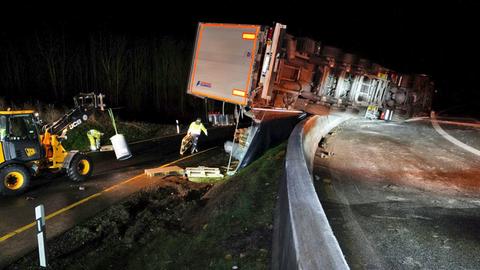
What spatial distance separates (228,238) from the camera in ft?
16.0

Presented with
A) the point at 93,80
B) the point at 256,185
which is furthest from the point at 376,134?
the point at 93,80

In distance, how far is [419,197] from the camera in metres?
5.31

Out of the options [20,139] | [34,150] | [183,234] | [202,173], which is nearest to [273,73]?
[202,173]

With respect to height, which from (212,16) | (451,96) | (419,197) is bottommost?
(419,197)

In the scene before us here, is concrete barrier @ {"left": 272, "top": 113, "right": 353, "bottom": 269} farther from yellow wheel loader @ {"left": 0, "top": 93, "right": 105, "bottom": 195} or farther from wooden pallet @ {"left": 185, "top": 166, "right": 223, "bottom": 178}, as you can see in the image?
yellow wheel loader @ {"left": 0, "top": 93, "right": 105, "bottom": 195}

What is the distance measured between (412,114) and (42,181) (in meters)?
15.7

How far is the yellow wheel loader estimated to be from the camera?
8453 millimetres

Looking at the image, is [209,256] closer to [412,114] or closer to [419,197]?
[419,197]

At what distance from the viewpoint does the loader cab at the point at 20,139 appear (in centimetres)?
848

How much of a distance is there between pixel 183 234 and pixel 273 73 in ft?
16.8

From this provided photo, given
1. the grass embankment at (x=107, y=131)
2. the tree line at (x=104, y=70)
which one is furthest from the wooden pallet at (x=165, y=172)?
the tree line at (x=104, y=70)

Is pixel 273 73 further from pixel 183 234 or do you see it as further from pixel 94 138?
pixel 94 138

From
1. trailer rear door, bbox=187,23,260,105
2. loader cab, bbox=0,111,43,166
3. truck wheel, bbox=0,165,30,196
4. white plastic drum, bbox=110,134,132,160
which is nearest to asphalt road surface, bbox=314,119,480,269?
trailer rear door, bbox=187,23,260,105

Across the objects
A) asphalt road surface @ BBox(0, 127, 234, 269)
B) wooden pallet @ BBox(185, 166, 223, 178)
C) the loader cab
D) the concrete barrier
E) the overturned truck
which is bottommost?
asphalt road surface @ BBox(0, 127, 234, 269)
